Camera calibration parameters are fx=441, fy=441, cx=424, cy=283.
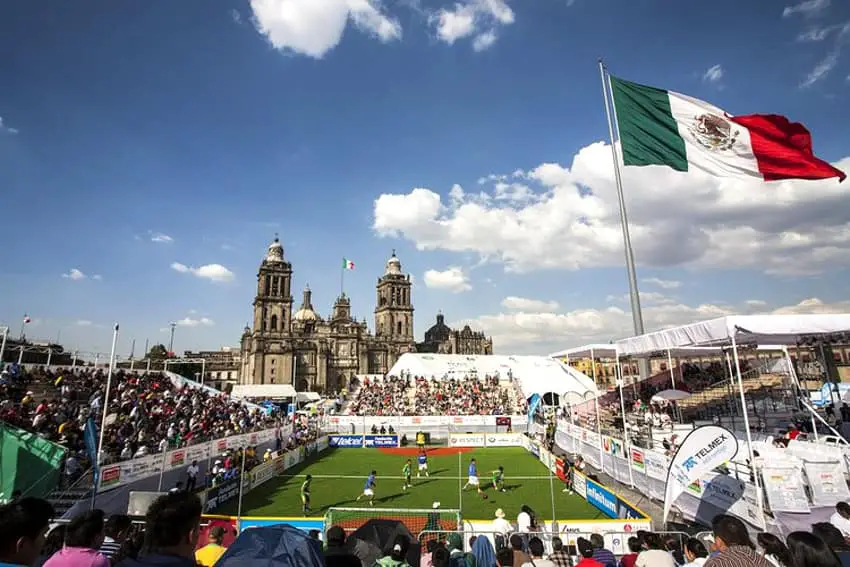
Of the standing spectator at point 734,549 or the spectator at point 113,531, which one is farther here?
the spectator at point 113,531

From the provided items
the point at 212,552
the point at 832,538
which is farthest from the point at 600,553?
the point at 212,552

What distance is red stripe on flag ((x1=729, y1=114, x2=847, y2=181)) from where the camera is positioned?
13.4 metres

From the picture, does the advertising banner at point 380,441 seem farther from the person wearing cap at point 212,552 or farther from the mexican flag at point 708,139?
the person wearing cap at point 212,552

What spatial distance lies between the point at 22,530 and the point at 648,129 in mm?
17643

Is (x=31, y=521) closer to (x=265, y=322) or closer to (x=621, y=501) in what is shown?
(x=621, y=501)

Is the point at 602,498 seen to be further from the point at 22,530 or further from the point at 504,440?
the point at 504,440

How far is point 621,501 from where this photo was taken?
13.2m

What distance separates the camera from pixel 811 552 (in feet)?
11.8

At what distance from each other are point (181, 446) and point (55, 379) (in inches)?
585

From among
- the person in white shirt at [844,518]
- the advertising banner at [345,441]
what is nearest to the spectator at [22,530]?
the person in white shirt at [844,518]

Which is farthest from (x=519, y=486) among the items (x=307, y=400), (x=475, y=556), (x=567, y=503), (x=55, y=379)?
(x=307, y=400)

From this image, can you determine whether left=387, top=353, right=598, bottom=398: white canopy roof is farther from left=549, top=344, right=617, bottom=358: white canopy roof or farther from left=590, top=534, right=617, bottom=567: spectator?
left=590, top=534, right=617, bottom=567: spectator

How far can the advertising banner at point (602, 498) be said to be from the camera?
46.0 feet

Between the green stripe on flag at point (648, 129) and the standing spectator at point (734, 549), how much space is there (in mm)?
13122
